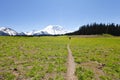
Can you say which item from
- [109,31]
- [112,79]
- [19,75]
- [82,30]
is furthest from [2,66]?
[82,30]

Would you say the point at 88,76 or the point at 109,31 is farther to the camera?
the point at 109,31

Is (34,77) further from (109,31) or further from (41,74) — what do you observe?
(109,31)

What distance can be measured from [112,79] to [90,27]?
15384cm

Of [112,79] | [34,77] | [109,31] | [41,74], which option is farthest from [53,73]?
[109,31]

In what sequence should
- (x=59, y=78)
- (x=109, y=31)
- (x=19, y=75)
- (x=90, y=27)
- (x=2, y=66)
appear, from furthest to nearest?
(x=90, y=27)
(x=109, y=31)
(x=2, y=66)
(x=19, y=75)
(x=59, y=78)

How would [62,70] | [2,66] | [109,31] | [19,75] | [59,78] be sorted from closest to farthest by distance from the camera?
[59,78], [19,75], [62,70], [2,66], [109,31]

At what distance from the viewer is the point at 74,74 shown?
13.2 metres

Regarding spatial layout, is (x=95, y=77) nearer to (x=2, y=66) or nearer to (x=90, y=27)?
(x=2, y=66)

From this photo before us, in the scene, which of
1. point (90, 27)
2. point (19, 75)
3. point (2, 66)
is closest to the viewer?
point (19, 75)

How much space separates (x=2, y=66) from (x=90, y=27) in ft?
503

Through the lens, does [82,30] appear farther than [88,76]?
Yes

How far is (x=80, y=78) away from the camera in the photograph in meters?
12.3

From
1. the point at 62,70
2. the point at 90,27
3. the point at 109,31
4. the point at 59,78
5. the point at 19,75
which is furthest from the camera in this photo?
the point at 90,27

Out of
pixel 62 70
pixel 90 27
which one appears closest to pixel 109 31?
pixel 90 27
